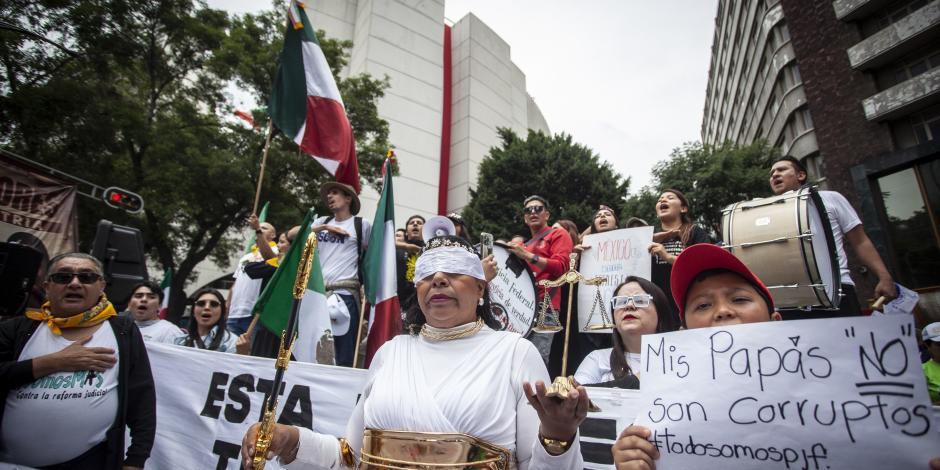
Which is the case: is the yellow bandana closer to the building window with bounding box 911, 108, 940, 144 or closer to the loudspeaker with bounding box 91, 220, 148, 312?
the loudspeaker with bounding box 91, 220, 148, 312

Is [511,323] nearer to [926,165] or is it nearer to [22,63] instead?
[22,63]

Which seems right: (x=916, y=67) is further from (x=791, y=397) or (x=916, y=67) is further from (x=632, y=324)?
(x=791, y=397)

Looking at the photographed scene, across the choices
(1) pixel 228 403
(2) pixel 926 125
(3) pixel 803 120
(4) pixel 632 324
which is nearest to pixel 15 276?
(1) pixel 228 403

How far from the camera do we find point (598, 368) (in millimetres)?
3594

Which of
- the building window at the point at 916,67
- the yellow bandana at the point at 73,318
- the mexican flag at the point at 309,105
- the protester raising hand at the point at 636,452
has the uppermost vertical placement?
the building window at the point at 916,67

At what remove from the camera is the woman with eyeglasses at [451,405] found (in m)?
1.66

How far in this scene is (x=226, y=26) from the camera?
59.3 ft

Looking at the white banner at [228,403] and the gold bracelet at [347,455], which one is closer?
the gold bracelet at [347,455]

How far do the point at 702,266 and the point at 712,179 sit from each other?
75.7 feet

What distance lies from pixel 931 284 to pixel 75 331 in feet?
71.9

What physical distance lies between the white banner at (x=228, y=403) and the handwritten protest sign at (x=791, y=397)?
2.64 meters

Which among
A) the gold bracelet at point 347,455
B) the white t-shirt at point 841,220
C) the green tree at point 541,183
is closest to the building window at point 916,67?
the green tree at point 541,183

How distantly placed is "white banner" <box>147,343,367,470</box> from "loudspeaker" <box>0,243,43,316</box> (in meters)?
1.20

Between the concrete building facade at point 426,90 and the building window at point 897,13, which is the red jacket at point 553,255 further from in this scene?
the concrete building facade at point 426,90
